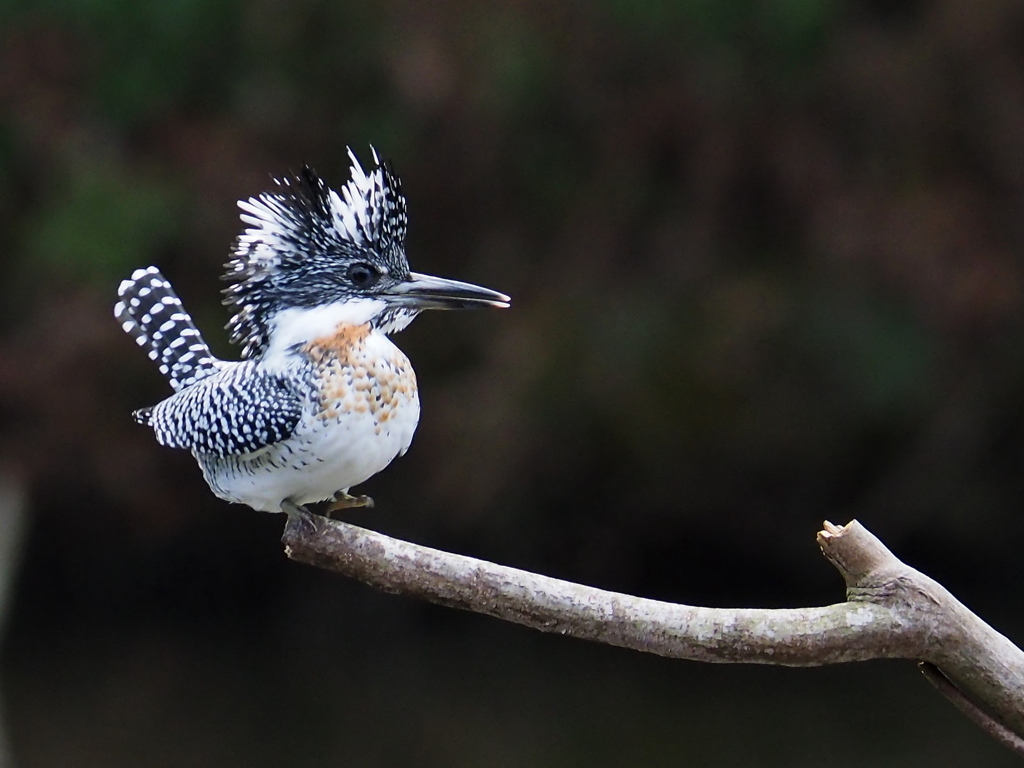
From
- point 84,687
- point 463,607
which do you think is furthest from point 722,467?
point 463,607

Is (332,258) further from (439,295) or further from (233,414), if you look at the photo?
(233,414)

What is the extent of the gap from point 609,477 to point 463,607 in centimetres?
739

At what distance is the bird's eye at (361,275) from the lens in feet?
8.56

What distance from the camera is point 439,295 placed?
8.42 feet

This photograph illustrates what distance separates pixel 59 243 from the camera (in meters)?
8.00

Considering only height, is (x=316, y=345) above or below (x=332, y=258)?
below

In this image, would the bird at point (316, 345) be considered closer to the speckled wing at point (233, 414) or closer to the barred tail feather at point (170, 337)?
the speckled wing at point (233, 414)

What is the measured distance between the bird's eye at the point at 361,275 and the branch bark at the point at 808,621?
0.59 m

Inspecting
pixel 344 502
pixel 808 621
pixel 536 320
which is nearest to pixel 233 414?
pixel 344 502

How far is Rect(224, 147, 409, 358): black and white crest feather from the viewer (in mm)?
2586

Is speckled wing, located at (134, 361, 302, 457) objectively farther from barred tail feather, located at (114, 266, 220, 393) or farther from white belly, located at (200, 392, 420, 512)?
barred tail feather, located at (114, 266, 220, 393)

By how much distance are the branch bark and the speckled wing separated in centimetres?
40

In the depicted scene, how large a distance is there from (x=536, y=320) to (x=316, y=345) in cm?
594

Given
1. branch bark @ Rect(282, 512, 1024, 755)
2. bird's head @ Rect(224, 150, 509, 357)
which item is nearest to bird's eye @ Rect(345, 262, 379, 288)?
bird's head @ Rect(224, 150, 509, 357)
